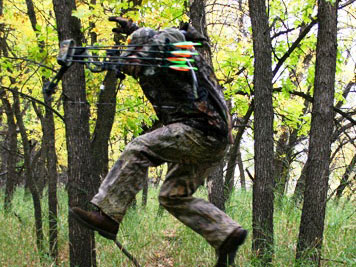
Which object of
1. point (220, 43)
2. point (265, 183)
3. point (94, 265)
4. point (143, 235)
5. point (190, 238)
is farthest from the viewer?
point (220, 43)

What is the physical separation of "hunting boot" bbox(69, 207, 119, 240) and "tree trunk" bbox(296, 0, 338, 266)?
2691 millimetres

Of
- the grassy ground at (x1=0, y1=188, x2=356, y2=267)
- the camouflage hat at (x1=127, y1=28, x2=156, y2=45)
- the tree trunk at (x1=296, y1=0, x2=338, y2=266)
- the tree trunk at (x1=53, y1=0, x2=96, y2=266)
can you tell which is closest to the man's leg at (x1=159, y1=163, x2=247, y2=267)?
the camouflage hat at (x1=127, y1=28, x2=156, y2=45)

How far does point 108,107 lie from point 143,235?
2.30 m

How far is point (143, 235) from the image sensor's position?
676 centimetres

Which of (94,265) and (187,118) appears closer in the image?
(187,118)

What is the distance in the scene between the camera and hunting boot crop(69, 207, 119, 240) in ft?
9.53

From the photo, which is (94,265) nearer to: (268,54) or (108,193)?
(108,193)

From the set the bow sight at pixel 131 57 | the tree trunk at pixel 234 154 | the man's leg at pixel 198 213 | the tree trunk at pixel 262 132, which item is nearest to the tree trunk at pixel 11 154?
the tree trunk at pixel 234 154

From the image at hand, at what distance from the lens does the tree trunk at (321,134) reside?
475 cm

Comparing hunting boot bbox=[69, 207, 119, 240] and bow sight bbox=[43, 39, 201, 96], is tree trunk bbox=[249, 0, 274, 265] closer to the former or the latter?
bow sight bbox=[43, 39, 201, 96]

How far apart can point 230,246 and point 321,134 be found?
2397 millimetres

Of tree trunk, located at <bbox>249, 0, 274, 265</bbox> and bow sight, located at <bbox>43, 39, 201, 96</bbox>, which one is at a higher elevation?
bow sight, located at <bbox>43, 39, 201, 96</bbox>

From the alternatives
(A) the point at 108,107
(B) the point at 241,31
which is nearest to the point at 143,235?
(A) the point at 108,107

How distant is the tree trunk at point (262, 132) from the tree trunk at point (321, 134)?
1.62ft
